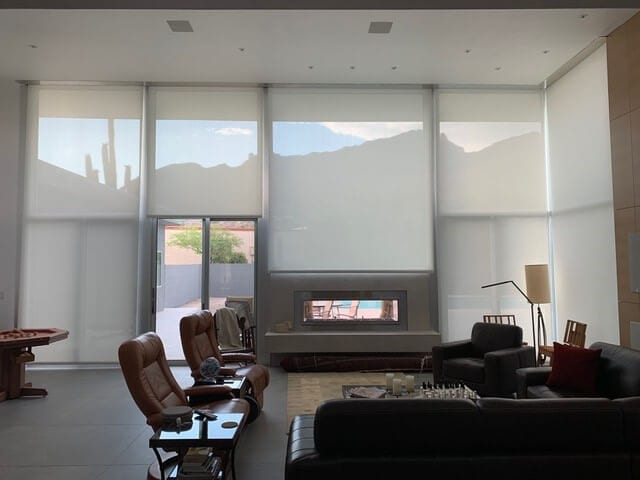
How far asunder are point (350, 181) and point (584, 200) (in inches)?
126

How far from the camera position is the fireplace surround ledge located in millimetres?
6602

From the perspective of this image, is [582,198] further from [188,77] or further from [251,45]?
[188,77]

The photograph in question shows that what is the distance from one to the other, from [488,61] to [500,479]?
566 cm

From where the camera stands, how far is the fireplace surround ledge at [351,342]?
6.60 metres

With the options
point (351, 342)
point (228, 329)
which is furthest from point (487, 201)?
point (228, 329)

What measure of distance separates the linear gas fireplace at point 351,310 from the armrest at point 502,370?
223cm

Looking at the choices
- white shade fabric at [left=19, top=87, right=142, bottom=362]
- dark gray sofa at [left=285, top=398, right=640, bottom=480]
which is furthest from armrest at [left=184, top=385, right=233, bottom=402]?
white shade fabric at [left=19, top=87, right=142, bottom=362]

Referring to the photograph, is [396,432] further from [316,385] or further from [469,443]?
[316,385]

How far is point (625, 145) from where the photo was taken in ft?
16.7

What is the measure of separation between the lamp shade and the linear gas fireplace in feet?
5.69

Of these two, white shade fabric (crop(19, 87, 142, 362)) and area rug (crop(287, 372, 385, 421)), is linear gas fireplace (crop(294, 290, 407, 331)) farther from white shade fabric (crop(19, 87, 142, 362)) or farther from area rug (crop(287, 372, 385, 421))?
white shade fabric (crop(19, 87, 142, 362))

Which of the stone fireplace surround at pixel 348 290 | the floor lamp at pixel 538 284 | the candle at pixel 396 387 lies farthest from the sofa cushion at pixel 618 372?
the stone fireplace surround at pixel 348 290

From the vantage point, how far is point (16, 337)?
521cm

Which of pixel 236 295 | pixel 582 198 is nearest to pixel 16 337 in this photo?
pixel 236 295
